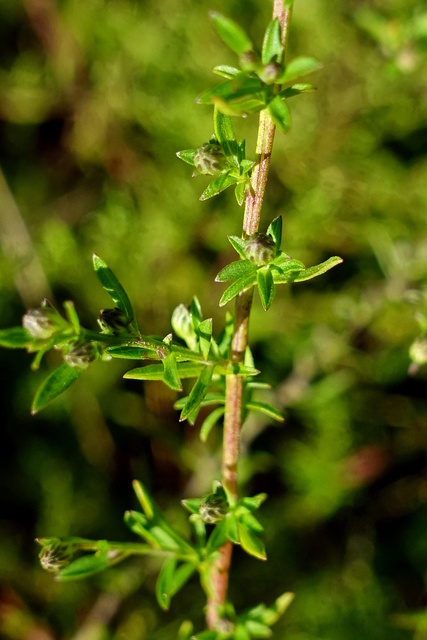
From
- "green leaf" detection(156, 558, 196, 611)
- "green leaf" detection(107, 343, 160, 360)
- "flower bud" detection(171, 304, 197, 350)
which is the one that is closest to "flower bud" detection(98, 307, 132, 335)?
"green leaf" detection(107, 343, 160, 360)

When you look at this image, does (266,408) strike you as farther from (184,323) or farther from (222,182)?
(222,182)

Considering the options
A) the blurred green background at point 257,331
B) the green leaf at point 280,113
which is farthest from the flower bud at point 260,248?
the blurred green background at point 257,331

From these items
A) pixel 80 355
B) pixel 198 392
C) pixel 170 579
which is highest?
pixel 80 355

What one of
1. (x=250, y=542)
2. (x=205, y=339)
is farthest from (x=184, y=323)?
(x=250, y=542)

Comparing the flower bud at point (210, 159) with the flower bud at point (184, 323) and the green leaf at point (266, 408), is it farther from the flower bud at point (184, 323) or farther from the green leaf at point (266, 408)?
the green leaf at point (266, 408)

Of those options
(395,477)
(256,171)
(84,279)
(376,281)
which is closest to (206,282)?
(84,279)

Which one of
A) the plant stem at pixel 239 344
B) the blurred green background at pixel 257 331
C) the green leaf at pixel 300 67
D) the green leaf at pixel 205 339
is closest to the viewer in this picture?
the green leaf at pixel 300 67
